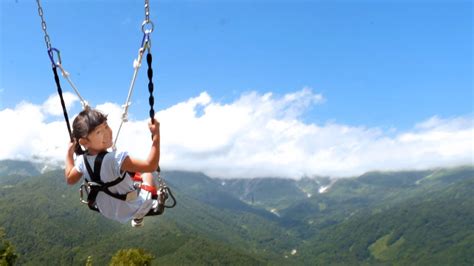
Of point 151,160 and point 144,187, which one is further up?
point 151,160

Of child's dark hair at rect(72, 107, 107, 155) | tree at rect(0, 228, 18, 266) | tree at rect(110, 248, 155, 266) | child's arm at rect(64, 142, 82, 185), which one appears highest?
tree at rect(0, 228, 18, 266)

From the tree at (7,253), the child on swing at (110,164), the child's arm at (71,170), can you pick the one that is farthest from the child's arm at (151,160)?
the tree at (7,253)

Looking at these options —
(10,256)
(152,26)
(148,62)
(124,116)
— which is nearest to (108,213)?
(124,116)

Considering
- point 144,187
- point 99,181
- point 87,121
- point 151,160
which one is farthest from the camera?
point 144,187

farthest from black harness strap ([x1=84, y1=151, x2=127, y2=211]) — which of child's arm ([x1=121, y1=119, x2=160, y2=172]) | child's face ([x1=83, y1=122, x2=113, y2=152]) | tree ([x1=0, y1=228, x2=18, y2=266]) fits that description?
tree ([x1=0, y1=228, x2=18, y2=266])

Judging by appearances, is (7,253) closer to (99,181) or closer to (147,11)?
(99,181)

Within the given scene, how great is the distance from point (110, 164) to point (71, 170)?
869mm

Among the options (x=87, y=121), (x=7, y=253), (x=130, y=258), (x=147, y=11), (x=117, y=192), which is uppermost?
(x=147, y=11)

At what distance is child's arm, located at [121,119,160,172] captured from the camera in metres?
6.34

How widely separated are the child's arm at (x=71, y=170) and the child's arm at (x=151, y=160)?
1043 mm

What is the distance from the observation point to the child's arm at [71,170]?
283 inches

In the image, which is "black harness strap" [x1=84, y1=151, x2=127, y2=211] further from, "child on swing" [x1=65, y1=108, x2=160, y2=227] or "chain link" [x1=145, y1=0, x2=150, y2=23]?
"chain link" [x1=145, y1=0, x2=150, y2=23]

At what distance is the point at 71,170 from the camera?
23.8ft

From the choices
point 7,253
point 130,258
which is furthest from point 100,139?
point 130,258
